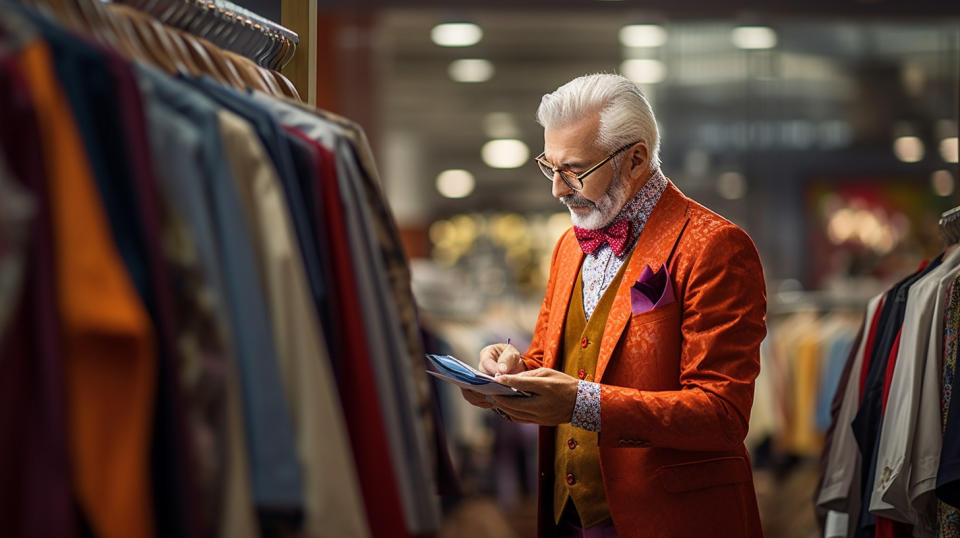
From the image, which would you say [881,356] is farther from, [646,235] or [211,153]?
[211,153]

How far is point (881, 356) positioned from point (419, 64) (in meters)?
7.58

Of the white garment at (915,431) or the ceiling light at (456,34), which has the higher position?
the ceiling light at (456,34)

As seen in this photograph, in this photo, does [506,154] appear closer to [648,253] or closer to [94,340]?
[648,253]

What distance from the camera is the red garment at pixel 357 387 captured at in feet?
4.49

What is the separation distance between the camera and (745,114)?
9.25 meters

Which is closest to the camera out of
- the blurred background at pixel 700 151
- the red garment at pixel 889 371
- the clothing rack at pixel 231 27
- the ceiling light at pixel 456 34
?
the clothing rack at pixel 231 27

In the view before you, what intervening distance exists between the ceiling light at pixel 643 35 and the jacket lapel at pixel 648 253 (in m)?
6.79

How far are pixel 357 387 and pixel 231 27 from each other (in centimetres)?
76

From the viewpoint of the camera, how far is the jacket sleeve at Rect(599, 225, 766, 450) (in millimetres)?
1881

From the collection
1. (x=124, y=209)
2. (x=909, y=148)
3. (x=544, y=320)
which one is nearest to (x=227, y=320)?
(x=124, y=209)

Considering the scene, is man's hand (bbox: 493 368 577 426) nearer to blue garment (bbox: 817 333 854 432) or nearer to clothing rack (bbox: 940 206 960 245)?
clothing rack (bbox: 940 206 960 245)

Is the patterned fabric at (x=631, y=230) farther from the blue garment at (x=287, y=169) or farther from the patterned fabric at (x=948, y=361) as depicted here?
the blue garment at (x=287, y=169)

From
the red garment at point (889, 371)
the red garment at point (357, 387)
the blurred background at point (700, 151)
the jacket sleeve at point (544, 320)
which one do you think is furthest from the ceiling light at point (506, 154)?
the red garment at point (357, 387)

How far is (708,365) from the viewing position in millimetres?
1921
